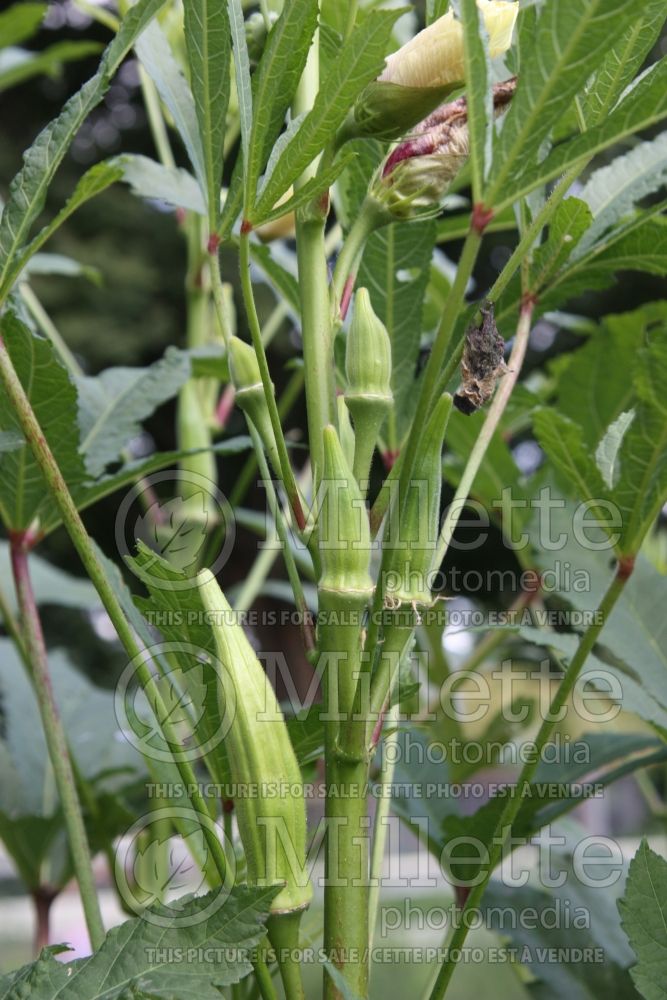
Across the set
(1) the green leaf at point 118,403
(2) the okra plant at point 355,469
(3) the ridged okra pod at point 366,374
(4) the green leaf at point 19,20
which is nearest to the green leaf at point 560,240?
(2) the okra plant at point 355,469

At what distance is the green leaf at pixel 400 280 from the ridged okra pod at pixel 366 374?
0.13m

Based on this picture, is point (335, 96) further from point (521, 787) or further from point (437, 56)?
point (521, 787)

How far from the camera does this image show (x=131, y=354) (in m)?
4.29

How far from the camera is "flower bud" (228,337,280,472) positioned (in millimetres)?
377

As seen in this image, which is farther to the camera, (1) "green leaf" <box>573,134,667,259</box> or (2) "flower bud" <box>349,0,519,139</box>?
(1) "green leaf" <box>573,134,667,259</box>

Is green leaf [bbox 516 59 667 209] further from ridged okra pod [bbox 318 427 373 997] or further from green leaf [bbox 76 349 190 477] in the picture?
green leaf [bbox 76 349 190 477]

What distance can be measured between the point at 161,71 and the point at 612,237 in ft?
0.69

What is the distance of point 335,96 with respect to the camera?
0.31m

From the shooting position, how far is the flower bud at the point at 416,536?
34cm

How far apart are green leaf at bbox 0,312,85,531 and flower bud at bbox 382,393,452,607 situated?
0.59ft

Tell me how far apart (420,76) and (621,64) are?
3.1 inches


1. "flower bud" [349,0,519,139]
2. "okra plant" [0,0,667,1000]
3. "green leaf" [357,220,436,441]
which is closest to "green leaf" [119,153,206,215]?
"okra plant" [0,0,667,1000]

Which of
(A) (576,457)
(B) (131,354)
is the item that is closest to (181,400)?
(A) (576,457)

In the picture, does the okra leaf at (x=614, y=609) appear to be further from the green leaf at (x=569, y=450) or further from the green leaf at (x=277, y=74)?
the green leaf at (x=277, y=74)
